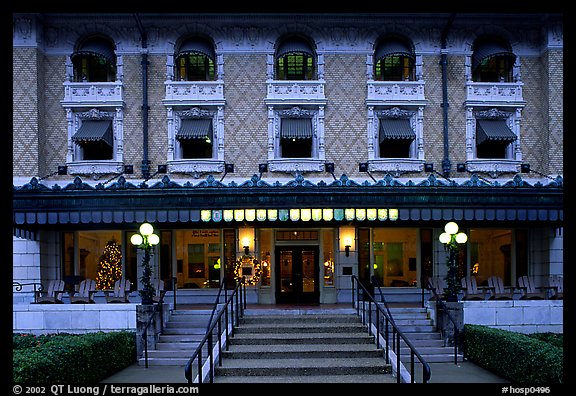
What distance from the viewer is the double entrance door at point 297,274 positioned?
75.6 ft

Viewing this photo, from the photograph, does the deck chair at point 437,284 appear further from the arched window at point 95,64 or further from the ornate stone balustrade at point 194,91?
the arched window at point 95,64

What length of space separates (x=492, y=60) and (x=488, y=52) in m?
0.89

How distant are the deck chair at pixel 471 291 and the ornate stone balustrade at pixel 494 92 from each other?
6.68 metres

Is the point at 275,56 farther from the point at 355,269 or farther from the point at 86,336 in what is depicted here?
the point at 86,336

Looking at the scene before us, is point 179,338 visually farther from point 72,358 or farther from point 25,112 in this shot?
point 25,112

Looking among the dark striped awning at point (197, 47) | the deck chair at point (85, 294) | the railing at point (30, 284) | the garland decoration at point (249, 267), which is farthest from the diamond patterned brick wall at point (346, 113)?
the railing at point (30, 284)

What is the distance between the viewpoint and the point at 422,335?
1728 centimetres

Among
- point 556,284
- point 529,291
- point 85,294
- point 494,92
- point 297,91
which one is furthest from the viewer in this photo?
point 494,92

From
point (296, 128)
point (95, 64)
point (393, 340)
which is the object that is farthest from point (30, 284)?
point (393, 340)

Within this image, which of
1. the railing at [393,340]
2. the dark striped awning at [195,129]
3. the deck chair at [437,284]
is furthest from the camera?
the dark striped awning at [195,129]

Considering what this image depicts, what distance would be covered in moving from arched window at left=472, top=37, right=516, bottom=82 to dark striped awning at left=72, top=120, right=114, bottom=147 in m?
13.6

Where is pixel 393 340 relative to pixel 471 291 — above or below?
below

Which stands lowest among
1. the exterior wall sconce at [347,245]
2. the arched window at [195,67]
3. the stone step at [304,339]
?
the stone step at [304,339]
